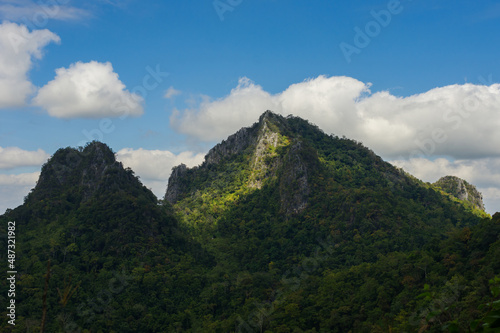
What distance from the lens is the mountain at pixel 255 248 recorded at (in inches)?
1843

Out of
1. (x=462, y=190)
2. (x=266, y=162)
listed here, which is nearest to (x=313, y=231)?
(x=266, y=162)

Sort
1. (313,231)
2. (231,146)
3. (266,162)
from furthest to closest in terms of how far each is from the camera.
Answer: (231,146) → (266,162) → (313,231)

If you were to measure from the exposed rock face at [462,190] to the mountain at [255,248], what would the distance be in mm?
8326

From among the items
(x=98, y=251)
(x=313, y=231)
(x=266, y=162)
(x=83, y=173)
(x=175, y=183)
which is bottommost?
(x=98, y=251)

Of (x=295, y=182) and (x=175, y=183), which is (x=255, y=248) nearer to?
(x=295, y=182)

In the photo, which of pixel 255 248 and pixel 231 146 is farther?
pixel 231 146

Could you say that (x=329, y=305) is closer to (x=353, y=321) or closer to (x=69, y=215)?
(x=353, y=321)

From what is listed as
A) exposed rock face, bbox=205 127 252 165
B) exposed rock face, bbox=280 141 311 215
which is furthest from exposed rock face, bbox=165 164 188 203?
exposed rock face, bbox=280 141 311 215

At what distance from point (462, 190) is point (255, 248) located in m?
78.9

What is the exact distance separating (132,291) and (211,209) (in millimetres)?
43596

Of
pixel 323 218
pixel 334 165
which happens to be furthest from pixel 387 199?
pixel 334 165

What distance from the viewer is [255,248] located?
82500mm

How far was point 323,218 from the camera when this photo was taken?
8312 centimetres

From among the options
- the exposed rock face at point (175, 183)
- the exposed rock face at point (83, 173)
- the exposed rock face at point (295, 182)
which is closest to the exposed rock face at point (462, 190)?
the exposed rock face at point (295, 182)
